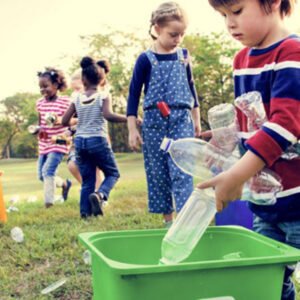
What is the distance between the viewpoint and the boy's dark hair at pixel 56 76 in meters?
5.16

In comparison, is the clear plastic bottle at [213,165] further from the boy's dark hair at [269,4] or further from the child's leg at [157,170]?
the child's leg at [157,170]

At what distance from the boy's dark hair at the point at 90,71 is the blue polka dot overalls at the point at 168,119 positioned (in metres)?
1.05

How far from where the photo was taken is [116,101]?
12.3m

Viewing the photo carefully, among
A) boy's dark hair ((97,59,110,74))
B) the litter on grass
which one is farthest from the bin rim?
boy's dark hair ((97,59,110,74))

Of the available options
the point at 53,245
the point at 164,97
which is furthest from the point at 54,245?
the point at 164,97

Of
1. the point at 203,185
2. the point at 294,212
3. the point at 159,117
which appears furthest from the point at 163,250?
the point at 159,117

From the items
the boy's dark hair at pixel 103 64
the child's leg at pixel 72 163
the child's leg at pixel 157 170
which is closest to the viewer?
the child's leg at pixel 157 170

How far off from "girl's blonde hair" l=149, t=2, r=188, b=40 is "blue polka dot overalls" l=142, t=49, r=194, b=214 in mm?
188

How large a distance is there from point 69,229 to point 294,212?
2.21 meters

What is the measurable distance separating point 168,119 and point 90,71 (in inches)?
48.4

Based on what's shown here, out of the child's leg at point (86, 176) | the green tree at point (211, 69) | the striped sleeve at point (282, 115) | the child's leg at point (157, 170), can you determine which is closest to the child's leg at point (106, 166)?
the child's leg at point (86, 176)

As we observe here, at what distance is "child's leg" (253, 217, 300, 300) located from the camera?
5.24 feet

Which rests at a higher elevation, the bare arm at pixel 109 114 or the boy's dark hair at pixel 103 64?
the boy's dark hair at pixel 103 64

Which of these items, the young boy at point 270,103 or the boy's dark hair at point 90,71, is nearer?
the young boy at point 270,103
